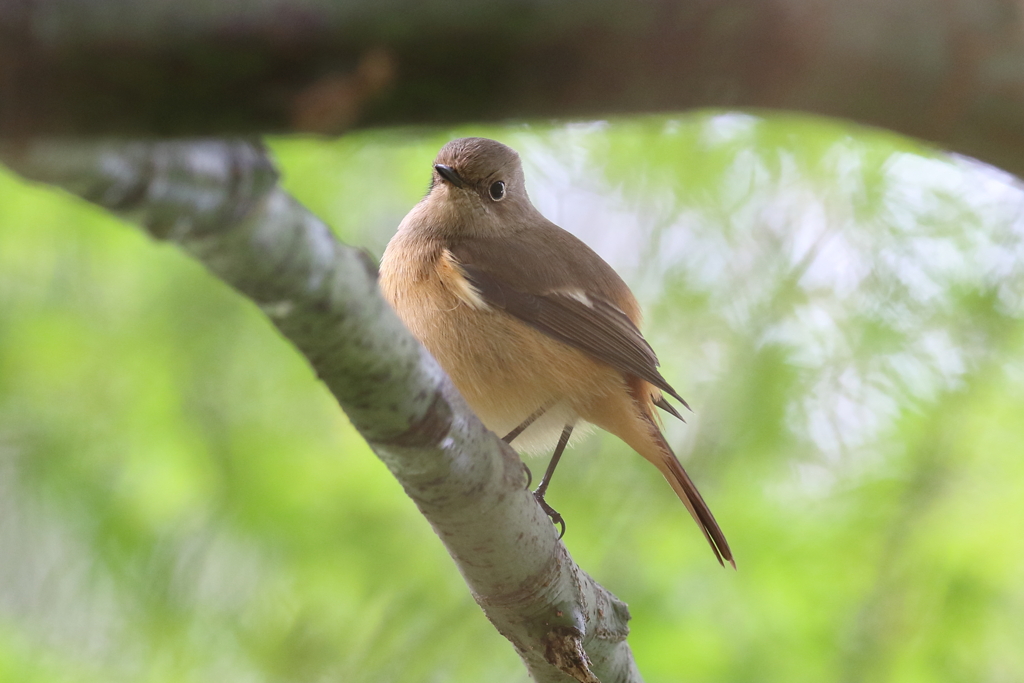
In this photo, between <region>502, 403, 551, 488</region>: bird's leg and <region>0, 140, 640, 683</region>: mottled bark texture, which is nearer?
<region>0, 140, 640, 683</region>: mottled bark texture

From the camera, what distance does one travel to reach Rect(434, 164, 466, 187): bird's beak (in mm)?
4082

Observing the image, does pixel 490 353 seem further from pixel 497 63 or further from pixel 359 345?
pixel 497 63

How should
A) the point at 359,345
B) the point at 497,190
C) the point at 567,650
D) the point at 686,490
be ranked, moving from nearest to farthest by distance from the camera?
the point at 359,345, the point at 567,650, the point at 686,490, the point at 497,190

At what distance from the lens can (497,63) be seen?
3.42 feet

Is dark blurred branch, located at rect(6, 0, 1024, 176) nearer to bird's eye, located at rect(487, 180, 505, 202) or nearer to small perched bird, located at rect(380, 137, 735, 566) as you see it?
small perched bird, located at rect(380, 137, 735, 566)

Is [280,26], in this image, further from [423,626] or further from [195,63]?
[423,626]

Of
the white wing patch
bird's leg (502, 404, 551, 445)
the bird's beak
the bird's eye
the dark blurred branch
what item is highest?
the bird's eye

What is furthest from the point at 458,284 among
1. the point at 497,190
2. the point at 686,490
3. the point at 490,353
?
the point at 686,490

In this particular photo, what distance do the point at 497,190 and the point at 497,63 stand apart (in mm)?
3259

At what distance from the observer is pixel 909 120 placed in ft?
3.86

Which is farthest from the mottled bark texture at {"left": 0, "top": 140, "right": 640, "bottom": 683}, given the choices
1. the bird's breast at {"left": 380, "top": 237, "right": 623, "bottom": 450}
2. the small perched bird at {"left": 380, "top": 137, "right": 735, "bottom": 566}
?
the bird's breast at {"left": 380, "top": 237, "right": 623, "bottom": 450}

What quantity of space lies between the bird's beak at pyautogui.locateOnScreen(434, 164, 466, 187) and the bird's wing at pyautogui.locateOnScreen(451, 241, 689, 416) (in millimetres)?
425

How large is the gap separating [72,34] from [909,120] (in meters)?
0.98

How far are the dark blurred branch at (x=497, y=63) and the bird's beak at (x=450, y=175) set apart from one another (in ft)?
9.93
